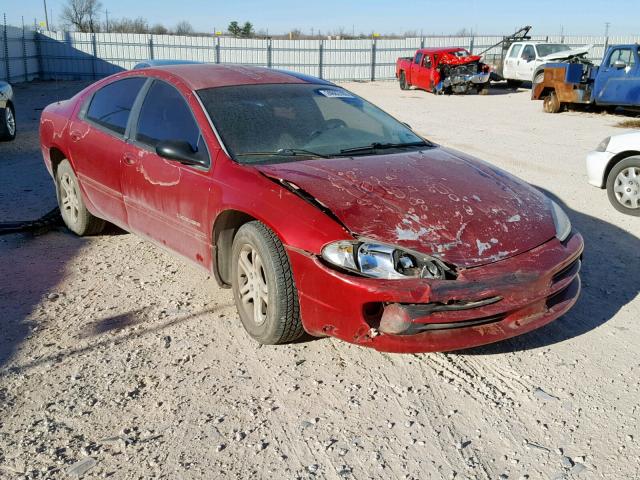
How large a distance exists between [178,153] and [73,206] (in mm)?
2194

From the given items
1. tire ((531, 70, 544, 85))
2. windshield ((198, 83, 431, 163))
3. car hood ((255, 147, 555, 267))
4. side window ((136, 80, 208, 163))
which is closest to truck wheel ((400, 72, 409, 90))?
tire ((531, 70, 544, 85))

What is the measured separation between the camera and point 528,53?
79.6 feet

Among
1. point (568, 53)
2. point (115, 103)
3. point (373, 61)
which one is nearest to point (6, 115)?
point (115, 103)

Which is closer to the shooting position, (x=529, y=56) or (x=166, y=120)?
(x=166, y=120)

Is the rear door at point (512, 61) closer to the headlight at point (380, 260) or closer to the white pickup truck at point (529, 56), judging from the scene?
the white pickup truck at point (529, 56)

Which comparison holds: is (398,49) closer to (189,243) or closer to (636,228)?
(636,228)

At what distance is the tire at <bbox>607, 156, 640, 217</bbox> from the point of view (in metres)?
6.62

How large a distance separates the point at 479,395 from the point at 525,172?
240 inches

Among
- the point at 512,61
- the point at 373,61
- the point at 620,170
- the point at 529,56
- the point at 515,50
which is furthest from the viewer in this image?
the point at 373,61

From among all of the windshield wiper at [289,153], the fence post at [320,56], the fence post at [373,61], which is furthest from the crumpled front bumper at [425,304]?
the fence post at [373,61]

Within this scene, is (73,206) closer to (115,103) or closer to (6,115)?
(115,103)

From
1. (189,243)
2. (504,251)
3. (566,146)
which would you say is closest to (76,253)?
(189,243)

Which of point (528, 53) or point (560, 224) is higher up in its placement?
point (528, 53)

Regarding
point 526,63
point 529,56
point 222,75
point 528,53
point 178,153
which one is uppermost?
point 528,53
